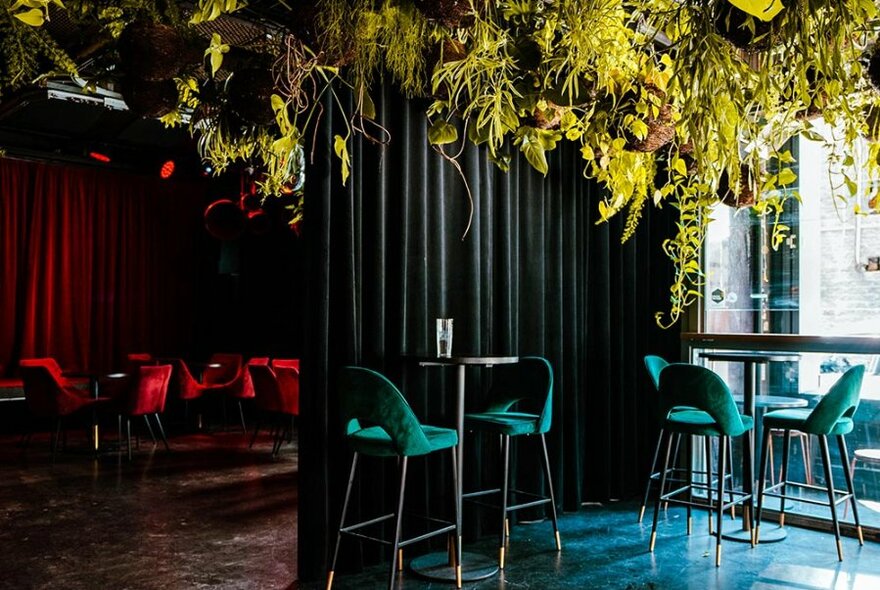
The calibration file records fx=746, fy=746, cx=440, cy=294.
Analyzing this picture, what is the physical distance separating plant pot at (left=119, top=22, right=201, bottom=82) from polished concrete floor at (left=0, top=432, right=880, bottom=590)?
8.43 feet

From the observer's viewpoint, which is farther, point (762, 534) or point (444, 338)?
point (762, 534)

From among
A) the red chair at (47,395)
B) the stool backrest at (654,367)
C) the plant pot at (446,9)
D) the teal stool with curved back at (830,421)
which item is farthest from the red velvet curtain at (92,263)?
the plant pot at (446,9)

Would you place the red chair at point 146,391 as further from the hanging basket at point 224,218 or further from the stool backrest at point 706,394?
the stool backrest at point 706,394

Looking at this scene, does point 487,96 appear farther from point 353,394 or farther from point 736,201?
point 353,394

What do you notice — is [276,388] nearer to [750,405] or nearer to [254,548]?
[254,548]

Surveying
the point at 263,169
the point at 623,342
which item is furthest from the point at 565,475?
the point at 263,169

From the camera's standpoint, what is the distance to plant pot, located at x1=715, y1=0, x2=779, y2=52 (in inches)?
67.4

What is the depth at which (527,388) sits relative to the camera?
4.18m

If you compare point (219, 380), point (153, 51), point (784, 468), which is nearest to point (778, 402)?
point (784, 468)

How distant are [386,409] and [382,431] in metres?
0.31

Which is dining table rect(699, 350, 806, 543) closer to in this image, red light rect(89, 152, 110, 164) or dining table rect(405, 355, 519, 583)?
dining table rect(405, 355, 519, 583)

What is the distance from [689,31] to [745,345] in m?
Result: 3.63

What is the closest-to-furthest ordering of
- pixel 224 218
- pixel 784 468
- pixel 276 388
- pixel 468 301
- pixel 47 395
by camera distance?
1. pixel 468 301
2. pixel 784 468
3. pixel 47 395
4. pixel 276 388
5. pixel 224 218

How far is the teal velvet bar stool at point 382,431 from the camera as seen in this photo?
10.8ft
